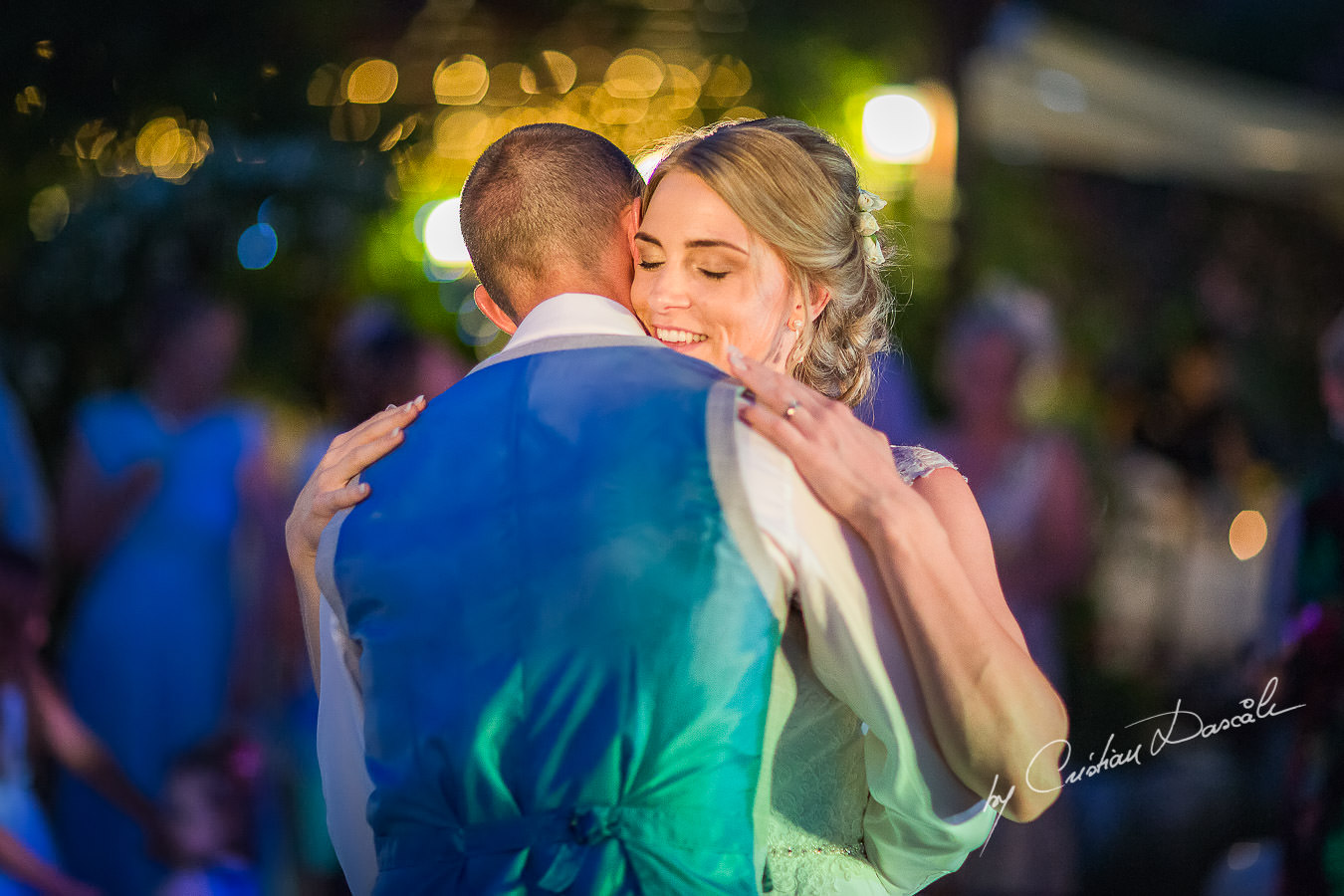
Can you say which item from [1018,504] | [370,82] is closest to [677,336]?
[1018,504]

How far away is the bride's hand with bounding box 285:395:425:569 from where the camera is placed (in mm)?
1716

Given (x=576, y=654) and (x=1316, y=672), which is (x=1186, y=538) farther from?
(x=576, y=654)

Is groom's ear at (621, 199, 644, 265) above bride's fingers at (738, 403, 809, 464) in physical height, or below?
above

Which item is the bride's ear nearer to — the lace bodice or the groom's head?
the groom's head

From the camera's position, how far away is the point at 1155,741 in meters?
3.34

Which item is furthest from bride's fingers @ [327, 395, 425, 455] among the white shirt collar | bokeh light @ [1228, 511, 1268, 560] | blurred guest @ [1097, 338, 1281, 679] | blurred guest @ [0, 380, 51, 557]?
bokeh light @ [1228, 511, 1268, 560]

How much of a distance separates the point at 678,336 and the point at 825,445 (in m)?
0.51

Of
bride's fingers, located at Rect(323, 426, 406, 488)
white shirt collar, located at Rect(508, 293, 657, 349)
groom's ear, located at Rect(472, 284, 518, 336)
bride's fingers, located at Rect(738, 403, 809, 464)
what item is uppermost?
white shirt collar, located at Rect(508, 293, 657, 349)

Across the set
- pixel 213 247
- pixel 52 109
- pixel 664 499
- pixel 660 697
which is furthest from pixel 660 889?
pixel 52 109

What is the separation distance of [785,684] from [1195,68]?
802cm

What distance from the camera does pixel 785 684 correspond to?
5.64 feet

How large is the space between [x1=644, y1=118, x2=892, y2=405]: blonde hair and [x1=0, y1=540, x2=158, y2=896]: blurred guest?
285cm

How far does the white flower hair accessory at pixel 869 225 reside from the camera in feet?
7.29

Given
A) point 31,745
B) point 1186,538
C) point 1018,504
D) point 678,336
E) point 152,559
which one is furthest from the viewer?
point 1186,538
